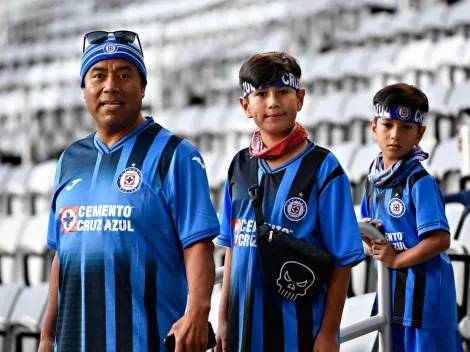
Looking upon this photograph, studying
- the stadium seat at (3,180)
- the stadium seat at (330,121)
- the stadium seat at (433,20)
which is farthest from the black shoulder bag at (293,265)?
the stadium seat at (433,20)

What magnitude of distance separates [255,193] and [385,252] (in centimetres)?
60

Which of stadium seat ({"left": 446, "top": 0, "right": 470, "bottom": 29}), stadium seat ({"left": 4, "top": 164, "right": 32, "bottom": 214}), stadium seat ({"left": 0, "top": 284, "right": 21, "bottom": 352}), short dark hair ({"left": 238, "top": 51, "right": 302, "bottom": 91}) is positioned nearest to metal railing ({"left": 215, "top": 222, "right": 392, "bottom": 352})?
short dark hair ({"left": 238, "top": 51, "right": 302, "bottom": 91})

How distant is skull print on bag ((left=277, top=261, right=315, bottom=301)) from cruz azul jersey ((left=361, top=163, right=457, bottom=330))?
1.94ft

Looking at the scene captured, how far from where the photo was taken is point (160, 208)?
5.84 ft

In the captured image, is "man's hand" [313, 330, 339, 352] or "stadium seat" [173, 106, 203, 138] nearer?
"man's hand" [313, 330, 339, 352]

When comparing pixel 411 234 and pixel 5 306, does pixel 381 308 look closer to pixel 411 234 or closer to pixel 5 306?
pixel 411 234

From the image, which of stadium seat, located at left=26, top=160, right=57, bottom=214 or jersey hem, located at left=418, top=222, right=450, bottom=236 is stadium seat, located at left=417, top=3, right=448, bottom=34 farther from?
jersey hem, located at left=418, top=222, right=450, bottom=236

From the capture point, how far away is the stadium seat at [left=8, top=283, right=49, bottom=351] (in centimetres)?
365

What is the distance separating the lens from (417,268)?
8.09 ft

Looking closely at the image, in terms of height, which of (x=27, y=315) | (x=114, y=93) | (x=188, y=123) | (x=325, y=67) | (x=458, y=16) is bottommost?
(x=27, y=315)

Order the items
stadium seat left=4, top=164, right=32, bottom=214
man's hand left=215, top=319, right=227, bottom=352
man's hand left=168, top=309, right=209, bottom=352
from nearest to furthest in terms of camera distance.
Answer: man's hand left=168, top=309, right=209, bottom=352, man's hand left=215, top=319, right=227, bottom=352, stadium seat left=4, top=164, right=32, bottom=214

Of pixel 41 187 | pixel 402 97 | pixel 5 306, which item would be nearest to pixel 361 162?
pixel 5 306

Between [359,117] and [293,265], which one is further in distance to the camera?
[359,117]

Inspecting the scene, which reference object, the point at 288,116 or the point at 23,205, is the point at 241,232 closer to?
the point at 288,116
